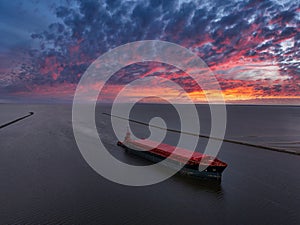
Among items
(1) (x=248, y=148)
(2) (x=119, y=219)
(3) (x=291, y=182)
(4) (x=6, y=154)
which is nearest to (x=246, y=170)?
(3) (x=291, y=182)

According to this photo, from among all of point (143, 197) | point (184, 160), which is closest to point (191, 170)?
point (184, 160)

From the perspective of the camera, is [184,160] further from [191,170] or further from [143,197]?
[143,197]

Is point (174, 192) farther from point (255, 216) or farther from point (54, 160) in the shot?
point (54, 160)

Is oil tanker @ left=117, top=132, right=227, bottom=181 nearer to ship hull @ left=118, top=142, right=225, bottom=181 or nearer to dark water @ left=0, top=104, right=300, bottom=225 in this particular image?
ship hull @ left=118, top=142, right=225, bottom=181

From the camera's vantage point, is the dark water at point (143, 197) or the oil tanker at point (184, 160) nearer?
the dark water at point (143, 197)

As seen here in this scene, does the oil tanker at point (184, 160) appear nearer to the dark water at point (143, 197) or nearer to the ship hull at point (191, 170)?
the ship hull at point (191, 170)

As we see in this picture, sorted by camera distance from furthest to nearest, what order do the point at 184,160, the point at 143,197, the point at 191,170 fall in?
the point at 184,160
the point at 191,170
the point at 143,197

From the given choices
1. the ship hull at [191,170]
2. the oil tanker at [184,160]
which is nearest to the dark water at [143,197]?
the ship hull at [191,170]

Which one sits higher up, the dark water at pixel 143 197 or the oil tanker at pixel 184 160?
the oil tanker at pixel 184 160

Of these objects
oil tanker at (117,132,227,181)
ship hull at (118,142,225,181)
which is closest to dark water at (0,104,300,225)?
ship hull at (118,142,225,181)

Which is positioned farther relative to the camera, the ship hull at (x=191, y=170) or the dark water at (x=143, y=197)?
the ship hull at (x=191, y=170)
